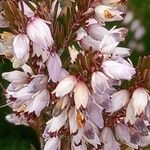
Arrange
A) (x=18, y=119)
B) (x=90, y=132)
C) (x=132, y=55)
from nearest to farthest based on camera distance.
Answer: (x=90, y=132)
(x=18, y=119)
(x=132, y=55)

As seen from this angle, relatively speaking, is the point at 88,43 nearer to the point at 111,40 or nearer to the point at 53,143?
the point at 111,40

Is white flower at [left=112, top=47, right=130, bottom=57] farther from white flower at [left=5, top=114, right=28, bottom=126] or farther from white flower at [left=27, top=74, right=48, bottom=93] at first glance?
white flower at [left=5, top=114, right=28, bottom=126]

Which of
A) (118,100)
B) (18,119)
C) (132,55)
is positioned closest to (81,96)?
(118,100)

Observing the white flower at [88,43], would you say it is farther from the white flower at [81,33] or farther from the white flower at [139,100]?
the white flower at [139,100]

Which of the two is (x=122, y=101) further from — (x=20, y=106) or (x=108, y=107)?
(x=20, y=106)

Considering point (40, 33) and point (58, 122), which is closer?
point (40, 33)

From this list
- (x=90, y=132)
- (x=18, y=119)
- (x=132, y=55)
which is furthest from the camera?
(x=132, y=55)

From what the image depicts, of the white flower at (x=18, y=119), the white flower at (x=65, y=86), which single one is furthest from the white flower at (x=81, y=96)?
the white flower at (x=18, y=119)

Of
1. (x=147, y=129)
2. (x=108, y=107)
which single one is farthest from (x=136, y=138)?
(x=108, y=107)
